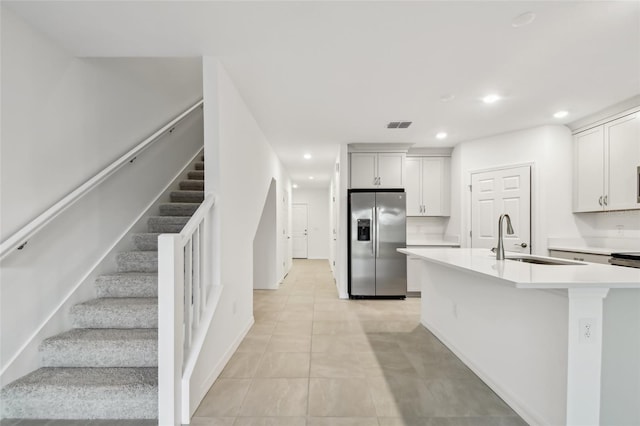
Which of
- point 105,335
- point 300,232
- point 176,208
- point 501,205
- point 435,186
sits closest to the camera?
point 105,335

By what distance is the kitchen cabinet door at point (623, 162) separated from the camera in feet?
10.7

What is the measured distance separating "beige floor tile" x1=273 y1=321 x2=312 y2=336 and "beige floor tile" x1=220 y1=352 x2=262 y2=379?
64 centimetres

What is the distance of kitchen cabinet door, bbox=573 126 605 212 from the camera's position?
369 cm

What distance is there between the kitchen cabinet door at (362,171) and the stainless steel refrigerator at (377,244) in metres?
0.21

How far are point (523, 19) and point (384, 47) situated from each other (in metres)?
0.87

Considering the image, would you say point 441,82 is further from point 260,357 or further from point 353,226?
point 260,357

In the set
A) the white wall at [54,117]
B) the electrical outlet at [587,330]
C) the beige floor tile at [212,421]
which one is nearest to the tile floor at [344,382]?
the beige floor tile at [212,421]

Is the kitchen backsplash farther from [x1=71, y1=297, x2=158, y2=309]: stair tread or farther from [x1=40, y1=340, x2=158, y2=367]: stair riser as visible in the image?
[x1=40, y1=340, x2=158, y2=367]: stair riser

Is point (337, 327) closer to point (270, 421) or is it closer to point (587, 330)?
point (270, 421)

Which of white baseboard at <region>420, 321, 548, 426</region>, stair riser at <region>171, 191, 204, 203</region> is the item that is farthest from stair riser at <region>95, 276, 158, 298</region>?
white baseboard at <region>420, 321, 548, 426</region>

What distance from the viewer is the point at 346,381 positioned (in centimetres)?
239

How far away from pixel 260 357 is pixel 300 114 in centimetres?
268

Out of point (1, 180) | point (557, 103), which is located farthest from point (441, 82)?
point (1, 180)

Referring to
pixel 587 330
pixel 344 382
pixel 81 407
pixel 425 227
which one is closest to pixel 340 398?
pixel 344 382
